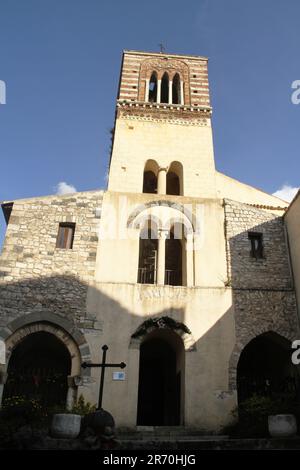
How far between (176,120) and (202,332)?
10.0 metres

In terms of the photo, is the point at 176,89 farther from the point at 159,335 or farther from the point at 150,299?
the point at 159,335

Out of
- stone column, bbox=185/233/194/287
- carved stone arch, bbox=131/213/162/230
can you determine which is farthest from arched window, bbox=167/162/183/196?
stone column, bbox=185/233/194/287

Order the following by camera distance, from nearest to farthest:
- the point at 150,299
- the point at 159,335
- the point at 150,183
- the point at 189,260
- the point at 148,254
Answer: the point at 150,299
the point at 159,335
the point at 189,260
the point at 148,254
the point at 150,183

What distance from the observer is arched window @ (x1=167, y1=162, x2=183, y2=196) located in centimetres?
1689

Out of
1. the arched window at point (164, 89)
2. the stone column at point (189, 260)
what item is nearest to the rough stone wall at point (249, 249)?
the stone column at point (189, 260)

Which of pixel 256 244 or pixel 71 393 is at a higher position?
pixel 256 244

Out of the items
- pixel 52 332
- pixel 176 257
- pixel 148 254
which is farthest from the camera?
pixel 176 257

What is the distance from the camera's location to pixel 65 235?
1335cm

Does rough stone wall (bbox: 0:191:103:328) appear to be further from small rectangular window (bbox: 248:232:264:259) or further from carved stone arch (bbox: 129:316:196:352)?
small rectangular window (bbox: 248:232:264:259)

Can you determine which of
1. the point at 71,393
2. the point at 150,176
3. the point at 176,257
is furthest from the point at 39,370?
the point at 150,176

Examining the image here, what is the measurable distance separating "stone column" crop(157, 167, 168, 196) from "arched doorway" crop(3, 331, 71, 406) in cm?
695

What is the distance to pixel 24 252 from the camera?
495 inches

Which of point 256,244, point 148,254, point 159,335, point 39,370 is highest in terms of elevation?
point 148,254

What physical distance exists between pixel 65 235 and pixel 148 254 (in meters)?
3.30
